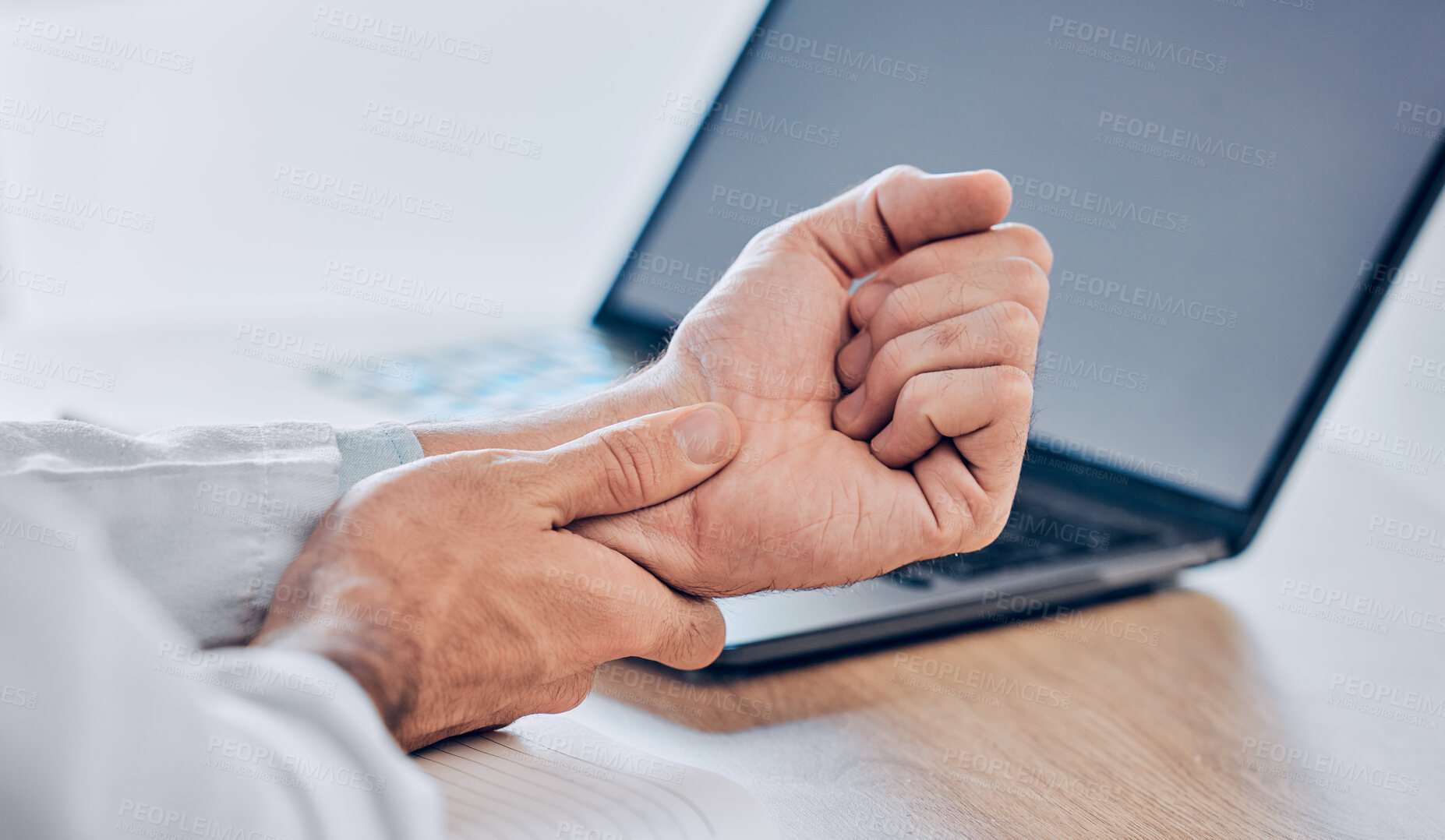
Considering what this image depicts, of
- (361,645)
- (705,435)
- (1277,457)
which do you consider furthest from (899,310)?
(1277,457)

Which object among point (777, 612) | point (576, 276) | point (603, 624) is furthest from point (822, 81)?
point (603, 624)

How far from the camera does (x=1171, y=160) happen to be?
100cm

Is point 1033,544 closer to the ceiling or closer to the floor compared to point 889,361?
closer to the floor

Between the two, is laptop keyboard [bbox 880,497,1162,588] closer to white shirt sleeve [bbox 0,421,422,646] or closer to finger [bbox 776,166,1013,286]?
A: finger [bbox 776,166,1013,286]

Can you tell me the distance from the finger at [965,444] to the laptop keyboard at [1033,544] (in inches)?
5.6

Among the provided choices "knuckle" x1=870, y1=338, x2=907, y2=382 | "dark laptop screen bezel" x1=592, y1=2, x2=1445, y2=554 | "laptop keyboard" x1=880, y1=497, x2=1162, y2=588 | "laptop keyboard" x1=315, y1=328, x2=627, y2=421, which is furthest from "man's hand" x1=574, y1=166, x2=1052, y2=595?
"dark laptop screen bezel" x1=592, y1=2, x2=1445, y2=554

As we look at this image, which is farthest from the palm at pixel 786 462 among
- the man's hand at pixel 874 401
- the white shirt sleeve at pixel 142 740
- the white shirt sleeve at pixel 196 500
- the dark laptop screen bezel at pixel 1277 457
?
the dark laptop screen bezel at pixel 1277 457

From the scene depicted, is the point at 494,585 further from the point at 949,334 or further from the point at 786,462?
the point at 949,334

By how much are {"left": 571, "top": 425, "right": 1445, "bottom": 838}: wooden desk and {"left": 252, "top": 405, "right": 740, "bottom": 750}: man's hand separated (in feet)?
0.25

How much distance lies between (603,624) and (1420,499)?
4.08 ft

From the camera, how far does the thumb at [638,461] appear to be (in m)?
0.56

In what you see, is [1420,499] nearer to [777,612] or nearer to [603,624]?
[777,612]

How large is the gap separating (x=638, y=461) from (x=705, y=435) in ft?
0.18

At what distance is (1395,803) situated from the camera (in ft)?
1.91
